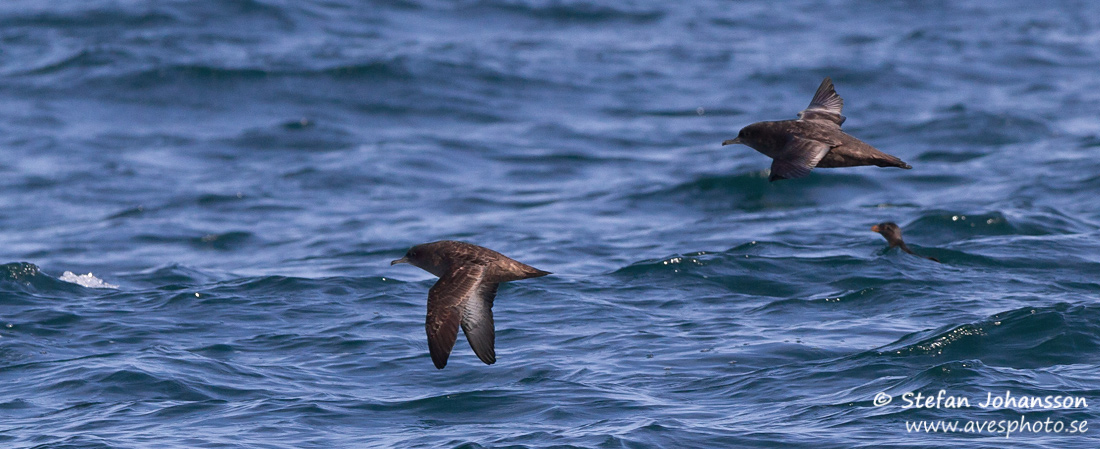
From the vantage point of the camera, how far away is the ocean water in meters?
10.4

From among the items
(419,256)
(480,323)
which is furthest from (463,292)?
(419,256)

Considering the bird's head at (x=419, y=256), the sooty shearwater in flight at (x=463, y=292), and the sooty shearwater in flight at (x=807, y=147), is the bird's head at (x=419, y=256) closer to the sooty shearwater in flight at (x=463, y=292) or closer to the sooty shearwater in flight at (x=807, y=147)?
the sooty shearwater in flight at (x=463, y=292)

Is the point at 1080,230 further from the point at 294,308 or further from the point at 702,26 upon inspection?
the point at 702,26

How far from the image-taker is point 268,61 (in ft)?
84.4

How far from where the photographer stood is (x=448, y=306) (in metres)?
9.18

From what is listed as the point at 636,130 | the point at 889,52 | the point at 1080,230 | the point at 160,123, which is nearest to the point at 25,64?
the point at 160,123

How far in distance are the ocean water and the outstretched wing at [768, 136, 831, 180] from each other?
69.6 inches

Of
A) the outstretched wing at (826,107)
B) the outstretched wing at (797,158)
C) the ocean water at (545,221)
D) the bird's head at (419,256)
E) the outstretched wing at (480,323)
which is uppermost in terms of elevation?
the outstretched wing at (826,107)

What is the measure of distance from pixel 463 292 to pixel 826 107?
12.7 feet

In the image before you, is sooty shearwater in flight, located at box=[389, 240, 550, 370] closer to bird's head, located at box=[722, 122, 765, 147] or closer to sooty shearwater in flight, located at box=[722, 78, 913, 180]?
sooty shearwater in flight, located at box=[722, 78, 913, 180]

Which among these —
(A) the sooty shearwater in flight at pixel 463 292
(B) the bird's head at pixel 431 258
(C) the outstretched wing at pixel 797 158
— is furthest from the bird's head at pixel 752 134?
(B) the bird's head at pixel 431 258

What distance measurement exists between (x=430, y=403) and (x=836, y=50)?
19.0 metres

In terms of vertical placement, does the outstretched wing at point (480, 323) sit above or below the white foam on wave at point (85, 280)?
above

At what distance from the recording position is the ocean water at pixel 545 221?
10.4m
